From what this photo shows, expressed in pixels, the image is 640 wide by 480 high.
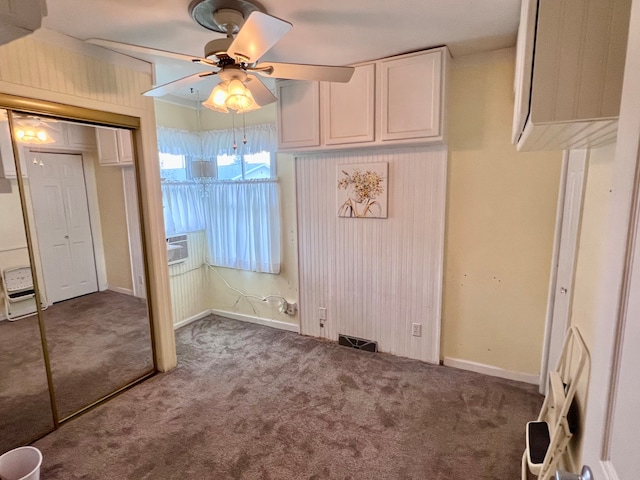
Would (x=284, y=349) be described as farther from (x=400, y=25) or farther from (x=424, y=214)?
(x=400, y=25)

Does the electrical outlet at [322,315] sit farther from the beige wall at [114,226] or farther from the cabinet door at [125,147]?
the cabinet door at [125,147]

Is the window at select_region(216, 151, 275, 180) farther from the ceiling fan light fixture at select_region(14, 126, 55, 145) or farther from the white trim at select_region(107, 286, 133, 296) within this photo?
the ceiling fan light fixture at select_region(14, 126, 55, 145)

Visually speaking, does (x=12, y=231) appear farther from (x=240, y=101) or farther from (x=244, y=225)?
(x=244, y=225)

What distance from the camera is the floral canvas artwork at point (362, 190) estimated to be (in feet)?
9.89

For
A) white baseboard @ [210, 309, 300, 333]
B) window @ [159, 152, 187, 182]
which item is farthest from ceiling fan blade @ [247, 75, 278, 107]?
white baseboard @ [210, 309, 300, 333]

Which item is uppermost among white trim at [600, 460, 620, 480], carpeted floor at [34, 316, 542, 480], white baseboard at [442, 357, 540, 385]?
white trim at [600, 460, 620, 480]

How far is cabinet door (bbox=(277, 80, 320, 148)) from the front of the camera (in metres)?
3.00

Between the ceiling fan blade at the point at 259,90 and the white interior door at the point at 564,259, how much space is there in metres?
1.99

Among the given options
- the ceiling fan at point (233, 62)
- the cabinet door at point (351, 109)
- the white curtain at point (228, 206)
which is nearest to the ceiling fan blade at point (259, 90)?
the ceiling fan at point (233, 62)

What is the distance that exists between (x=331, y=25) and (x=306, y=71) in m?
0.56

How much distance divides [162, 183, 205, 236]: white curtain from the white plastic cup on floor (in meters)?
2.13

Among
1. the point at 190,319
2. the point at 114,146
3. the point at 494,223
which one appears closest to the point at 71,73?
the point at 114,146

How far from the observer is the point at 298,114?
10.1ft

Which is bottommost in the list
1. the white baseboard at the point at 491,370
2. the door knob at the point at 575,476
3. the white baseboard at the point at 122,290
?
the white baseboard at the point at 491,370
